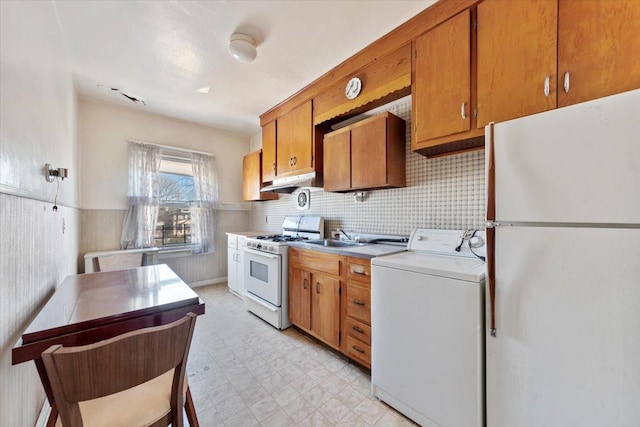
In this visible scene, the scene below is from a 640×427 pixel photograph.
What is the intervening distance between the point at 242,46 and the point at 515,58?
72.7 inches

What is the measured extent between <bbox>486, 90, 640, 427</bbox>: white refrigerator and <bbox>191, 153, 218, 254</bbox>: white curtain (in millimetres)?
3779

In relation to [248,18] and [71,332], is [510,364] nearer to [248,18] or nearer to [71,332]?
[71,332]

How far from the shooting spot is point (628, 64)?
105 cm

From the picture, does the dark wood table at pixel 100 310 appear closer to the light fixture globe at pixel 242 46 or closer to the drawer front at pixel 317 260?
the drawer front at pixel 317 260

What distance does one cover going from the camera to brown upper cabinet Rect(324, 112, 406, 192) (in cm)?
202

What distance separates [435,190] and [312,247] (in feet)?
3.85

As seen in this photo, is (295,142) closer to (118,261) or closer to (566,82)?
(566,82)

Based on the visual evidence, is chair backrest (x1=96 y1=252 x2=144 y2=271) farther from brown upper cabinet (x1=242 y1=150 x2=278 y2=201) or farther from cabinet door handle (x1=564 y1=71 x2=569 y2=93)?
cabinet door handle (x1=564 y1=71 x2=569 y2=93)

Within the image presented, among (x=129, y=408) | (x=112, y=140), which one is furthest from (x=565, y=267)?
(x=112, y=140)

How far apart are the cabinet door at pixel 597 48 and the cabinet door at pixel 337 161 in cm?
144

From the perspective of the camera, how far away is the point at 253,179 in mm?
3830

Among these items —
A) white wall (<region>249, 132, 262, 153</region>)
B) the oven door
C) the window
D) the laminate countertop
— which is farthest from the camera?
white wall (<region>249, 132, 262, 153</region>)

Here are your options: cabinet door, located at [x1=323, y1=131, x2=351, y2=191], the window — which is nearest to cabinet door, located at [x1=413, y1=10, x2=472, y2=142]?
cabinet door, located at [x1=323, y1=131, x2=351, y2=191]

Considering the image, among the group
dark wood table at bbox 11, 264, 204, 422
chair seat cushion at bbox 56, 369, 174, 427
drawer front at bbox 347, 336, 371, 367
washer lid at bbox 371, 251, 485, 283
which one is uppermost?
washer lid at bbox 371, 251, 485, 283
